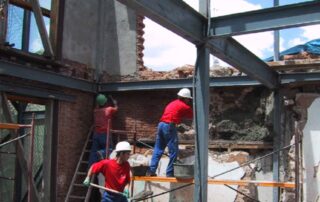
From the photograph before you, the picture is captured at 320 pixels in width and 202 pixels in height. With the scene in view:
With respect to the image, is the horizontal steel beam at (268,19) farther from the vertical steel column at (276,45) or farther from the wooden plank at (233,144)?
the wooden plank at (233,144)

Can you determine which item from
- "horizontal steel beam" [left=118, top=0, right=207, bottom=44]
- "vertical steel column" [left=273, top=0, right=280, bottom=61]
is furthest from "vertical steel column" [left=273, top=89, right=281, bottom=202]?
"horizontal steel beam" [left=118, top=0, right=207, bottom=44]

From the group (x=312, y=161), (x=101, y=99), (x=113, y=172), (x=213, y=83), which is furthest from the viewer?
(x=101, y=99)

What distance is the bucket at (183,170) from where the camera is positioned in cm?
751

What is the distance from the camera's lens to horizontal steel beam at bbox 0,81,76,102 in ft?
30.9

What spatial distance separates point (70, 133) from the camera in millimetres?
11078

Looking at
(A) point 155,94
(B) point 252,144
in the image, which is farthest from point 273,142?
(A) point 155,94

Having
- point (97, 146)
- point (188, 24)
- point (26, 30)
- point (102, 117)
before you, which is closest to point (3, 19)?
point (26, 30)

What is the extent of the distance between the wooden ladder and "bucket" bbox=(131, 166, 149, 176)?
2767 millimetres

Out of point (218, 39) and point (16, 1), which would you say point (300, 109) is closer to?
point (218, 39)

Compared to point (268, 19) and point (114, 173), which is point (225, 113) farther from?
point (268, 19)

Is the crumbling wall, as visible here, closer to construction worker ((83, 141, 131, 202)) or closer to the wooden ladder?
the wooden ladder

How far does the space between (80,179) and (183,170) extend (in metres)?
4.35

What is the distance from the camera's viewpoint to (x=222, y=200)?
960 centimetres

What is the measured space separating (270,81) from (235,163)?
1.89 meters
